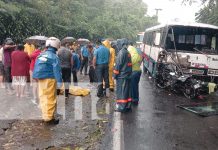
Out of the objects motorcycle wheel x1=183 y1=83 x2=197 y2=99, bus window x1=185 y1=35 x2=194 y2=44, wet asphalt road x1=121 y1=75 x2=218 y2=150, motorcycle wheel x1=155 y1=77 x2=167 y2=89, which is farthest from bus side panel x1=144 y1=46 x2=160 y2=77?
wet asphalt road x1=121 y1=75 x2=218 y2=150

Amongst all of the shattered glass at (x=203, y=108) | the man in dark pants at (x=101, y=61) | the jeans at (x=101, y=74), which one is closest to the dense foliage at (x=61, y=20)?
the man in dark pants at (x=101, y=61)

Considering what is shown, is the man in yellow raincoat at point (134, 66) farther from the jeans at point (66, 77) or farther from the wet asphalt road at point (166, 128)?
the jeans at point (66, 77)

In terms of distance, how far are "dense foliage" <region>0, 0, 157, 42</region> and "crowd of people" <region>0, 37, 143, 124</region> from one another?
6057mm

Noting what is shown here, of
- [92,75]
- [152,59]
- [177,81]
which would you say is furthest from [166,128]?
[152,59]

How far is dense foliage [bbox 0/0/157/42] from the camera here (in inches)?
696

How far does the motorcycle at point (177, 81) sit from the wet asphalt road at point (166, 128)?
110cm

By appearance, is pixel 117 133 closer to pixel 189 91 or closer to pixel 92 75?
pixel 189 91

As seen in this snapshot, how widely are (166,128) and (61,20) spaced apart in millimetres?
19630

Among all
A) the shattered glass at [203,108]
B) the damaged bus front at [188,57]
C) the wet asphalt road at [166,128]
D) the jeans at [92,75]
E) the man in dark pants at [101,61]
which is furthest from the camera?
the jeans at [92,75]

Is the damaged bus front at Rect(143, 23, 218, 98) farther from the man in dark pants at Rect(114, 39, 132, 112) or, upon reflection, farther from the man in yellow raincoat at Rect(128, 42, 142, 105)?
A: the man in dark pants at Rect(114, 39, 132, 112)

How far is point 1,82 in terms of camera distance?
12.5 m

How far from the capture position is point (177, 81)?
11.9 metres

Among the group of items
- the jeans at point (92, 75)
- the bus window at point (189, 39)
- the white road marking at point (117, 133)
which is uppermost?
the bus window at point (189, 39)

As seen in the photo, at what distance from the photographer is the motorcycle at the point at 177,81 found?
11336 millimetres
